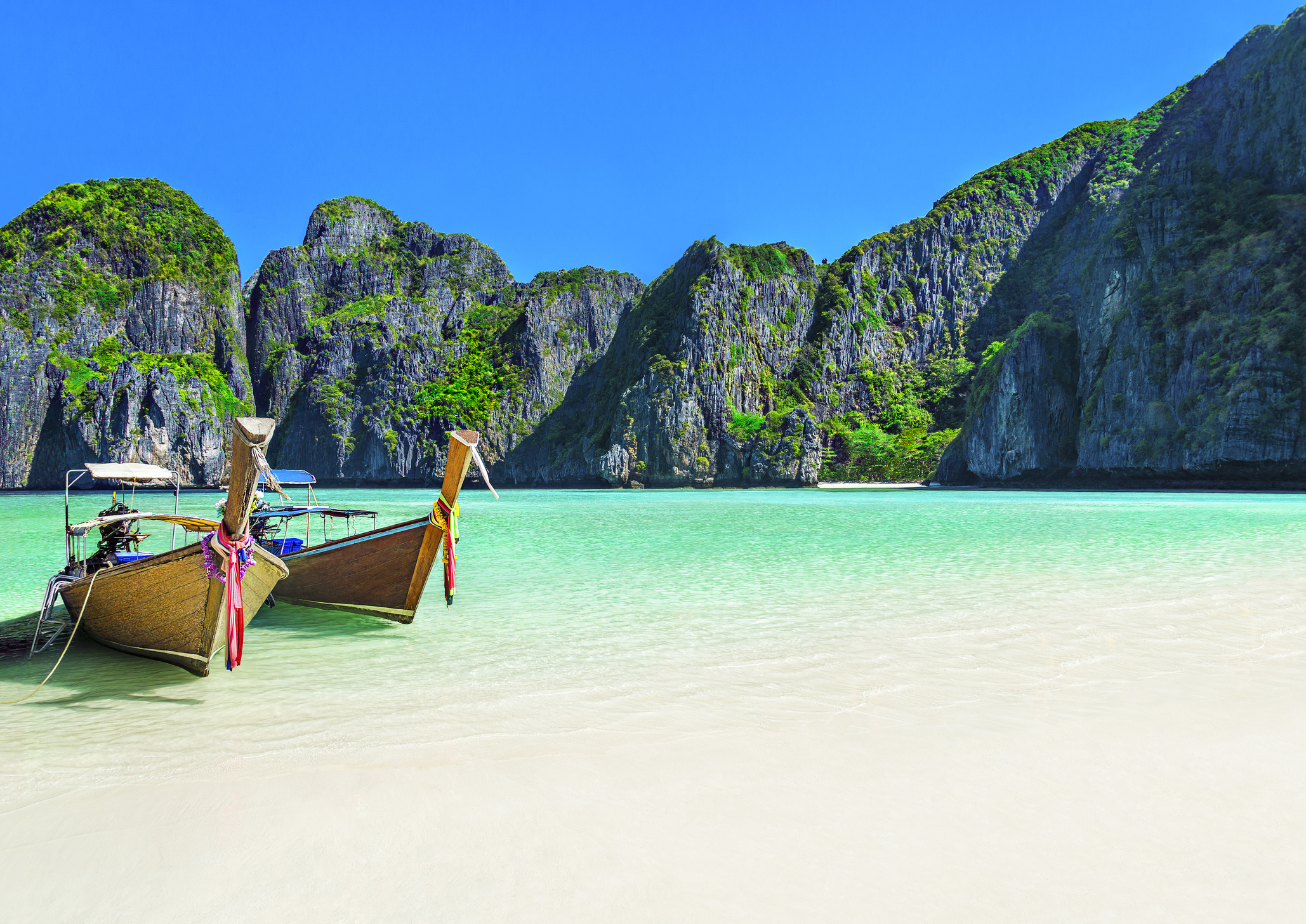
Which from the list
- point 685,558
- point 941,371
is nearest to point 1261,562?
point 685,558

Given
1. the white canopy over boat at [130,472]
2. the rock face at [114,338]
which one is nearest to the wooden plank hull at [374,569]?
the white canopy over boat at [130,472]

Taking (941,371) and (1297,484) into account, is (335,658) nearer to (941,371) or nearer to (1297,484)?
(1297,484)

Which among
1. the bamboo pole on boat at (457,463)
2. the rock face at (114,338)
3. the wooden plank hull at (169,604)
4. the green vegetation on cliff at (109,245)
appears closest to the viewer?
the wooden plank hull at (169,604)

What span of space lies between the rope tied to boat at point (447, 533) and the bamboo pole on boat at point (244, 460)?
9.10ft

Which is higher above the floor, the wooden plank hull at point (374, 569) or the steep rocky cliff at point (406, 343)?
the steep rocky cliff at point (406, 343)

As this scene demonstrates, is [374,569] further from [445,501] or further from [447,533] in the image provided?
[445,501]

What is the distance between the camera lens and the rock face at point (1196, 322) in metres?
53.4

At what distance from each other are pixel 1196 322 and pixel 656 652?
69357 millimetres

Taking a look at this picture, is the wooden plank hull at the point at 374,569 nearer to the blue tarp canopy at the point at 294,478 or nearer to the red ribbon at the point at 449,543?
the red ribbon at the point at 449,543

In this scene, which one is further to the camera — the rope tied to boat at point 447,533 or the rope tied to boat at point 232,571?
the rope tied to boat at point 447,533

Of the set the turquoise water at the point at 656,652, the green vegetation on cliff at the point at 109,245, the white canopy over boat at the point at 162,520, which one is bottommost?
the turquoise water at the point at 656,652

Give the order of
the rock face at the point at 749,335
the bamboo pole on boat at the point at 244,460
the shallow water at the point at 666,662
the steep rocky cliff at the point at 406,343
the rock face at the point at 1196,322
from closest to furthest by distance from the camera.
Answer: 1. the shallow water at the point at 666,662
2. the bamboo pole on boat at the point at 244,460
3. the rock face at the point at 1196,322
4. the rock face at the point at 749,335
5. the steep rocky cliff at the point at 406,343

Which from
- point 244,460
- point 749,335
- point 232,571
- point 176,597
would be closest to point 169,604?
point 176,597

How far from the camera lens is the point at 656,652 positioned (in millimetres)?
7668
